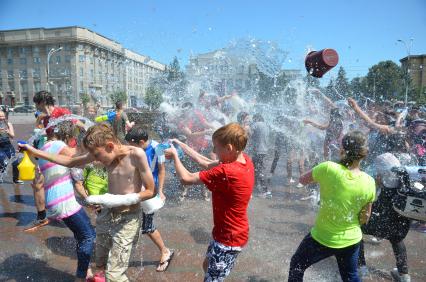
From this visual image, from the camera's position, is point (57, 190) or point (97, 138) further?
point (57, 190)

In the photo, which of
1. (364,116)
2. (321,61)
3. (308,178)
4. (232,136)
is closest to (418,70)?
(321,61)

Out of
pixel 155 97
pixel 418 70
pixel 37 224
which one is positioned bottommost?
pixel 37 224

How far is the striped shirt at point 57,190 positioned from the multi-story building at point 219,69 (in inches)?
346

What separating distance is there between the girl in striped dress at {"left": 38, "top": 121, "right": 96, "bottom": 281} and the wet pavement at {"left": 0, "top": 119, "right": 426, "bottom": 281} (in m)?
0.61

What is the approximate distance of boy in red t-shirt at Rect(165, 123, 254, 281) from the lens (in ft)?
7.68

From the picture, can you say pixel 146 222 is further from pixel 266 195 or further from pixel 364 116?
Result: pixel 266 195

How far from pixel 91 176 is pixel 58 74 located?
90590 millimetres

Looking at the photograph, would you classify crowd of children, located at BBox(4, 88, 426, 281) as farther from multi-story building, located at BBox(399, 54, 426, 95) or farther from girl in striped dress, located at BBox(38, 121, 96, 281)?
multi-story building, located at BBox(399, 54, 426, 95)

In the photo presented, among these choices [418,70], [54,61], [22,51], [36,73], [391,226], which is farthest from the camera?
[36,73]

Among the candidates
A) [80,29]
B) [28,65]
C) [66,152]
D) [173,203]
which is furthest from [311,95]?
[28,65]

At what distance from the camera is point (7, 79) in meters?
89.9

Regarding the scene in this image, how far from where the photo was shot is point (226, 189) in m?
2.37

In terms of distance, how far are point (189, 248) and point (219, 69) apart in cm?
883

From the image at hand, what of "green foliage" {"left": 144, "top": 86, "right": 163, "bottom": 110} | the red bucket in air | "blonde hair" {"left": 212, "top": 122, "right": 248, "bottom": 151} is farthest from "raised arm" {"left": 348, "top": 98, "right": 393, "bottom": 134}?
"green foliage" {"left": 144, "top": 86, "right": 163, "bottom": 110}
